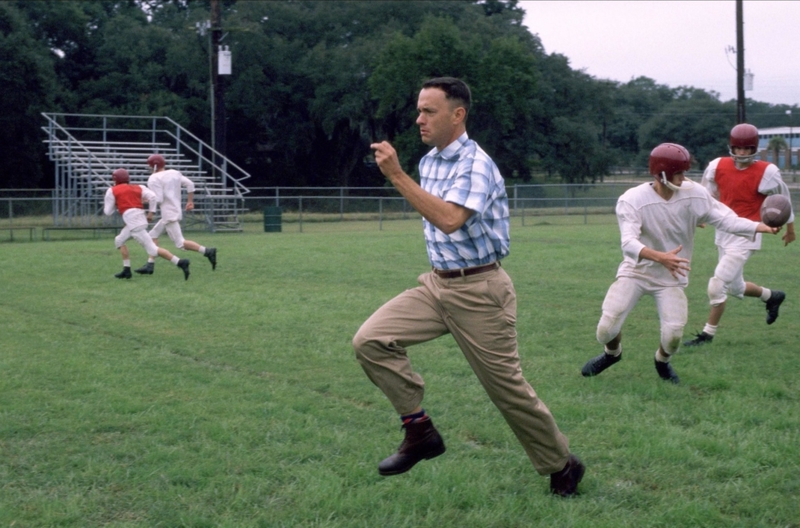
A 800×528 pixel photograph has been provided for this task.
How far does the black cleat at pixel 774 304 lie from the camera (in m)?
9.92

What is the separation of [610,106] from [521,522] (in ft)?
195

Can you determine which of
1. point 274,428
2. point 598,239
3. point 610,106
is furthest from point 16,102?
point 274,428

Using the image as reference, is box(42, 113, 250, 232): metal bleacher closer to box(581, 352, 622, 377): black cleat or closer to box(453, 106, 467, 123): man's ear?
box(581, 352, 622, 377): black cleat

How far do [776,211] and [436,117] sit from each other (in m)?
3.47

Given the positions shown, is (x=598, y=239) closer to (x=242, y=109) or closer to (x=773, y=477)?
(x=773, y=477)

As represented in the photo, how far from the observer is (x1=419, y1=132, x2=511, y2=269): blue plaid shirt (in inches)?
180

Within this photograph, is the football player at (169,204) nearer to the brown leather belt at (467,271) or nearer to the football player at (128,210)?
the football player at (128,210)

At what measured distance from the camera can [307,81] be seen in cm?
5347

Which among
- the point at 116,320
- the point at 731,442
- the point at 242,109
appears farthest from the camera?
the point at 242,109

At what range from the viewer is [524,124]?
5488 centimetres

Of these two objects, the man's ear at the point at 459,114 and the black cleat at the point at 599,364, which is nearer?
the man's ear at the point at 459,114

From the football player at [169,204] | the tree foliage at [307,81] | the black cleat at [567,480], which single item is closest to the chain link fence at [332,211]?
the tree foliage at [307,81]

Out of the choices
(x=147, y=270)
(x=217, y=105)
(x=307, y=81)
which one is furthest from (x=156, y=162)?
(x=307, y=81)

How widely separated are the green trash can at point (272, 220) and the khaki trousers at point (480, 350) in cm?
2679
